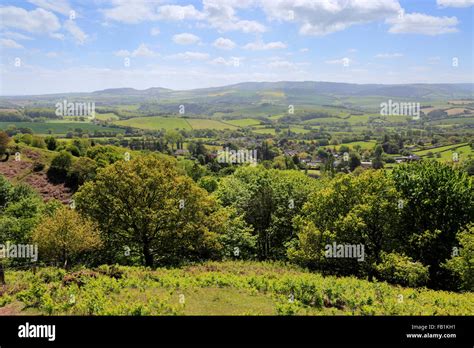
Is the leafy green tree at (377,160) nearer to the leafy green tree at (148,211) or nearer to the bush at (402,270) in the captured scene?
the bush at (402,270)

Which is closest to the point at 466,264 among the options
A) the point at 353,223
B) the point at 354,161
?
the point at 353,223

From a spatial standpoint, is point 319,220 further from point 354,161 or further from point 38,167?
point 354,161

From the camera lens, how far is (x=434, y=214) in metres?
24.5

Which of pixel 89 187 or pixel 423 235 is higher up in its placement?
pixel 89 187

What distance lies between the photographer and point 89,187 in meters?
24.8

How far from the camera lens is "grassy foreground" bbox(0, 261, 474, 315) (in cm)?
1284

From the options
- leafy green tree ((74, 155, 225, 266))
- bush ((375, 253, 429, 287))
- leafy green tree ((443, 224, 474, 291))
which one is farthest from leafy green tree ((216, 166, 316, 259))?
leafy green tree ((443, 224, 474, 291))

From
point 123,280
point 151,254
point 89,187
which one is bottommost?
point 151,254

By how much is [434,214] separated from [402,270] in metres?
5.81

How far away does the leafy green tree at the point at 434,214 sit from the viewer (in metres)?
23.9
